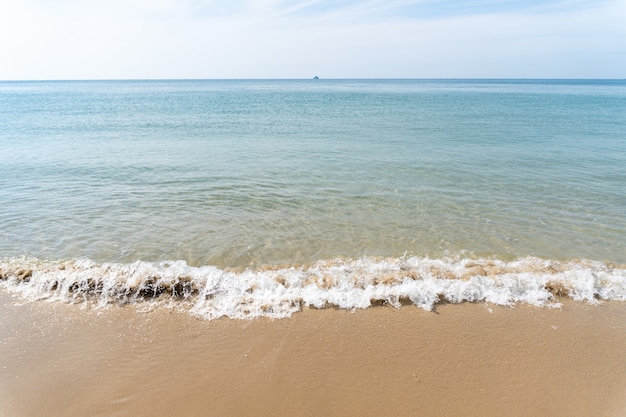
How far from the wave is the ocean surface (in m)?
0.04

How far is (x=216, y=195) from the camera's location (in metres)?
12.7

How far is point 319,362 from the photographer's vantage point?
209 inches

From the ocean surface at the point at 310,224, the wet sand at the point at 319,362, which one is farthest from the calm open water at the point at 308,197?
the wet sand at the point at 319,362

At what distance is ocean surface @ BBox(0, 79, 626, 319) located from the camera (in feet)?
23.7

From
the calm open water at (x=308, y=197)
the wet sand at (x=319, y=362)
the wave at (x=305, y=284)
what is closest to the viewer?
the wet sand at (x=319, y=362)

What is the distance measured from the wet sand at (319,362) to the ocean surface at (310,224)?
0.55 meters

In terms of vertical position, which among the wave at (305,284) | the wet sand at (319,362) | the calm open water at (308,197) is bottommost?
the wet sand at (319,362)

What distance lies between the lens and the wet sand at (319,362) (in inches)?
183

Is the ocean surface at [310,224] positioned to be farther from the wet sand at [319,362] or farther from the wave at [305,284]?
the wet sand at [319,362]

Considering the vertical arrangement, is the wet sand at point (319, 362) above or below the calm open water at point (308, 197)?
below

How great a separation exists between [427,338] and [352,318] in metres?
1.30

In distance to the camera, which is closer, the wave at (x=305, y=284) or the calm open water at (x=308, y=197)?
the wave at (x=305, y=284)

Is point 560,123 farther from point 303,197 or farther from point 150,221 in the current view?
point 150,221

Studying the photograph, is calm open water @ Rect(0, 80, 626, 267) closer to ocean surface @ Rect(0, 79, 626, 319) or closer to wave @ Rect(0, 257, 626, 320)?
ocean surface @ Rect(0, 79, 626, 319)
